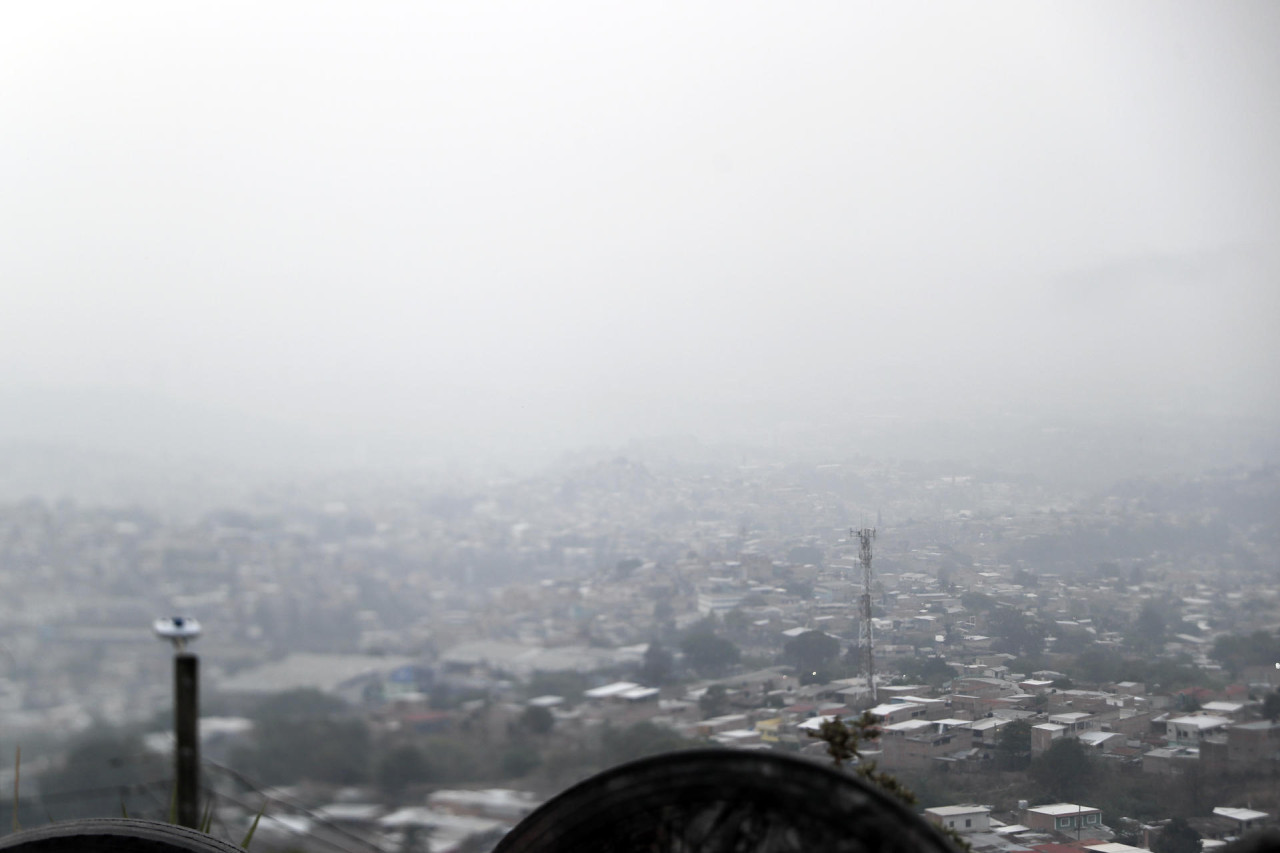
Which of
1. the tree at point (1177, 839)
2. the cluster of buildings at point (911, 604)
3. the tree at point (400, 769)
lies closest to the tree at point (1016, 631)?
the cluster of buildings at point (911, 604)

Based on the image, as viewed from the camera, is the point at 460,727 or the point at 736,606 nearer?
the point at 736,606

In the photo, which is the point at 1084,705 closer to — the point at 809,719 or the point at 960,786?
the point at 960,786

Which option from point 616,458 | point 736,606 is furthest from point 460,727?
point 736,606

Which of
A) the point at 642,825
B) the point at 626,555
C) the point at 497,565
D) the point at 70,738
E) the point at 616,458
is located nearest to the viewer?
the point at 642,825

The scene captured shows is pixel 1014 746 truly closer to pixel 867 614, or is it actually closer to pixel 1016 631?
pixel 1016 631

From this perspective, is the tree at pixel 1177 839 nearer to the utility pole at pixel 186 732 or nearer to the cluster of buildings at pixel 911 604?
the cluster of buildings at pixel 911 604

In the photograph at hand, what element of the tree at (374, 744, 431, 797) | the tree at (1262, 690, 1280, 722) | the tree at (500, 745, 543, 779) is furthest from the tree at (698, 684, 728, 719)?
the tree at (374, 744, 431, 797)

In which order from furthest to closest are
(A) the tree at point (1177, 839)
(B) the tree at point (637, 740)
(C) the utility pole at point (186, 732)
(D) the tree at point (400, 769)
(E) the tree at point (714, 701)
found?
(D) the tree at point (400, 769) < (C) the utility pole at point (186, 732) < (B) the tree at point (637, 740) < (E) the tree at point (714, 701) < (A) the tree at point (1177, 839)

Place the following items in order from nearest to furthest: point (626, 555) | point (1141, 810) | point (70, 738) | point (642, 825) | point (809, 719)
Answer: point (642, 825) → point (1141, 810) → point (809, 719) → point (626, 555) → point (70, 738)
